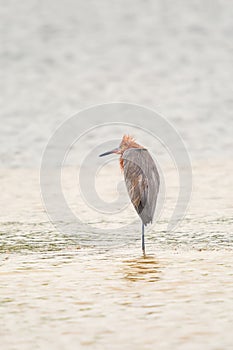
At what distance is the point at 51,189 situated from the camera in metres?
12.4

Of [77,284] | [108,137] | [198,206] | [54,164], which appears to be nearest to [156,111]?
[108,137]

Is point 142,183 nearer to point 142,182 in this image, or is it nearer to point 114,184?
point 142,182

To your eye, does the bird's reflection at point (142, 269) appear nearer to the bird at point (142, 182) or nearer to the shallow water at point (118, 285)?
the shallow water at point (118, 285)

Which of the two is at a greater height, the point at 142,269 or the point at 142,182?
the point at 142,182

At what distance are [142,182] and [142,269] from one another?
130 centimetres

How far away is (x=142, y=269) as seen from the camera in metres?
8.08

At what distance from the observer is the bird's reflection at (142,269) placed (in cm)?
775

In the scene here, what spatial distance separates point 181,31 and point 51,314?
1752cm

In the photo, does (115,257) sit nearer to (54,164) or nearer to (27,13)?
(54,164)

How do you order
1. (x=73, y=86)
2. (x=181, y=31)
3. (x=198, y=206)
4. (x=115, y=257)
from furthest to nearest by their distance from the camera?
1. (x=181, y=31)
2. (x=73, y=86)
3. (x=198, y=206)
4. (x=115, y=257)

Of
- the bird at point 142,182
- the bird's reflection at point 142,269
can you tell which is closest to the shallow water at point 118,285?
the bird's reflection at point 142,269

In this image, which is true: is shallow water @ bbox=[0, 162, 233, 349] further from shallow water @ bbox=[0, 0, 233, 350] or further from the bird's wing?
the bird's wing

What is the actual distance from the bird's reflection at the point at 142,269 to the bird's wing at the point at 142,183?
0.64 meters

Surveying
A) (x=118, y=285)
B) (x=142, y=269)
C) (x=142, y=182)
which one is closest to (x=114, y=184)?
(x=142, y=182)
